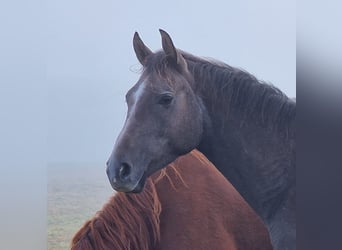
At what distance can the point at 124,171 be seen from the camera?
2719 millimetres

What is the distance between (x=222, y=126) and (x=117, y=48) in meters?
0.57

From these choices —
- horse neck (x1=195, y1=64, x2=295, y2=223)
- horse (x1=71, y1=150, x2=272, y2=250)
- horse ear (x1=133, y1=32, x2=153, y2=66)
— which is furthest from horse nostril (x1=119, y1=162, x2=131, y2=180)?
horse ear (x1=133, y1=32, x2=153, y2=66)

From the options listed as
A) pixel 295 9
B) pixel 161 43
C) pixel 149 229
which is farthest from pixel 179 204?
pixel 295 9

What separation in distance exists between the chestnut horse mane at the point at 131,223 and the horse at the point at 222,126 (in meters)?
0.15

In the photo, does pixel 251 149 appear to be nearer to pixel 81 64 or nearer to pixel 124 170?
pixel 124 170

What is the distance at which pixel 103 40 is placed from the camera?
305cm

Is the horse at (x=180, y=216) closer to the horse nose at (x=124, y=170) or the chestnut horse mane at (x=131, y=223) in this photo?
the chestnut horse mane at (x=131, y=223)

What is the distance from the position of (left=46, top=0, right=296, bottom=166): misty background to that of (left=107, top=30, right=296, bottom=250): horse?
0.08 meters

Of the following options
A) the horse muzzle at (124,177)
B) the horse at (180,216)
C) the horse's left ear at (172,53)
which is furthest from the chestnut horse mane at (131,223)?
the horse's left ear at (172,53)

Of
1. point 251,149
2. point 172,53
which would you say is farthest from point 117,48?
point 251,149

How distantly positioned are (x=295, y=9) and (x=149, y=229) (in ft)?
3.46

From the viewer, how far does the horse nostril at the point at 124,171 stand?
2.71m

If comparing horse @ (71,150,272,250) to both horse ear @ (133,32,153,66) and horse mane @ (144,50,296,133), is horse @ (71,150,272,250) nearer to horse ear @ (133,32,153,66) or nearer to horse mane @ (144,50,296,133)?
horse mane @ (144,50,296,133)

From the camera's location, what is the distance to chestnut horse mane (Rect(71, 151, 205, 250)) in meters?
2.93
